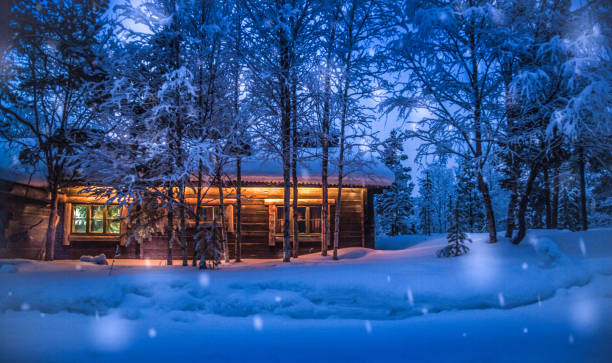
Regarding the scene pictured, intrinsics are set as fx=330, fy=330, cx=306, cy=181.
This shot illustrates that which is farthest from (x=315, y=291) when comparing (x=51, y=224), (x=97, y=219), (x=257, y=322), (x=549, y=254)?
(x=97, y=219)

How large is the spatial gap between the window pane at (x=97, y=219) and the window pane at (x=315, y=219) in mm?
8161

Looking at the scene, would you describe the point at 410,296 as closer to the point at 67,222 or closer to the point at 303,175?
the point at 303,175

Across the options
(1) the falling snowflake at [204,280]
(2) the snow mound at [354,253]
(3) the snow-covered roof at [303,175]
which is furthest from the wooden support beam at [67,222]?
(2) the snow mound at [354,253]

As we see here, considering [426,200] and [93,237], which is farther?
[426,200]

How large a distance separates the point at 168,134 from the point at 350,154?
5.18 meters

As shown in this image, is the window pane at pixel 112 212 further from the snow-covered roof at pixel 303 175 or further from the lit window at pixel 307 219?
the lit window at pixel 307 219

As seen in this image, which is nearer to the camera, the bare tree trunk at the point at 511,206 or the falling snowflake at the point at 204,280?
the falling snowflake at the point at 204,280

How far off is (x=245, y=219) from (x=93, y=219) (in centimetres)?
594

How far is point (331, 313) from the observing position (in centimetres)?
491

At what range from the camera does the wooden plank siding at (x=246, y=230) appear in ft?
41.2

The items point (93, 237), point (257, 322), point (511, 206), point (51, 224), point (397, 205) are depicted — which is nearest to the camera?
point (257, 322)

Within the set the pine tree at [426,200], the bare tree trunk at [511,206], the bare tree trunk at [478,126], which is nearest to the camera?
the bare tree trunk at [478,126]

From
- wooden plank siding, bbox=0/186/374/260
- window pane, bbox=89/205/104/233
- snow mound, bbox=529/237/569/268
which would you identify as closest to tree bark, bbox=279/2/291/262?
wooden plank siding, bbox=0/186/374/260

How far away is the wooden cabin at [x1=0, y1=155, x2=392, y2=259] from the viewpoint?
40.6ft
